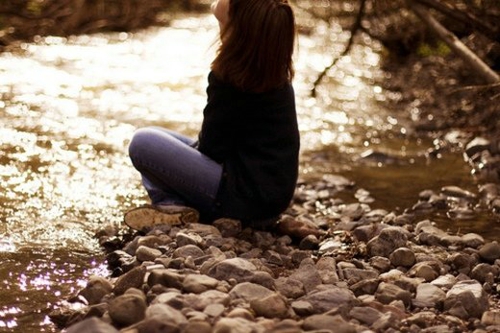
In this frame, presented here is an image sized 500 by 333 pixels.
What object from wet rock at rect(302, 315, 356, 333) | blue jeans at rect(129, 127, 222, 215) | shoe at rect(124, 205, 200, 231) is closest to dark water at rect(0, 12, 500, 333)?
shoe at rect(124, 205, 200, 231)

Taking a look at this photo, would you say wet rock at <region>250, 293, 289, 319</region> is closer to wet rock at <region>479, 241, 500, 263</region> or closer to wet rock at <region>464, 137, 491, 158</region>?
wet rock at <region>479, 241, 500, 263</region>

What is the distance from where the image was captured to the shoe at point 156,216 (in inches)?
156

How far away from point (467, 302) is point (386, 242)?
75 cm

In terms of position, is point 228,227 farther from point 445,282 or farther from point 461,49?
point 461,49

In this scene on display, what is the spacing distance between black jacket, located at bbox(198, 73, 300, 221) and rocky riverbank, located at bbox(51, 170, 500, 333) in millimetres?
142

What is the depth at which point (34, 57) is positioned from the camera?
8.36m

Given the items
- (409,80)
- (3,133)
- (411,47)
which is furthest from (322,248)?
(411,47)

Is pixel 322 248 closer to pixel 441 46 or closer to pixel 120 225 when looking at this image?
pixel 120 225

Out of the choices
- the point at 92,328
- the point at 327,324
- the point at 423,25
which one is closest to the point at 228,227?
the point at 327,324

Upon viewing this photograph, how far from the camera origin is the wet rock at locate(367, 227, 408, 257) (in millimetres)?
3818

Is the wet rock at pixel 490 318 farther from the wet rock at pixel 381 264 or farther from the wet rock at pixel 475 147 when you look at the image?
the wet rock at pixel 475 147

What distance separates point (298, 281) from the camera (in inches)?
128

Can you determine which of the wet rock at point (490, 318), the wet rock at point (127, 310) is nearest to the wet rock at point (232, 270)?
the wet rock at point (127, 310)

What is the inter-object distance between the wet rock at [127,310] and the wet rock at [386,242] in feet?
4.24
